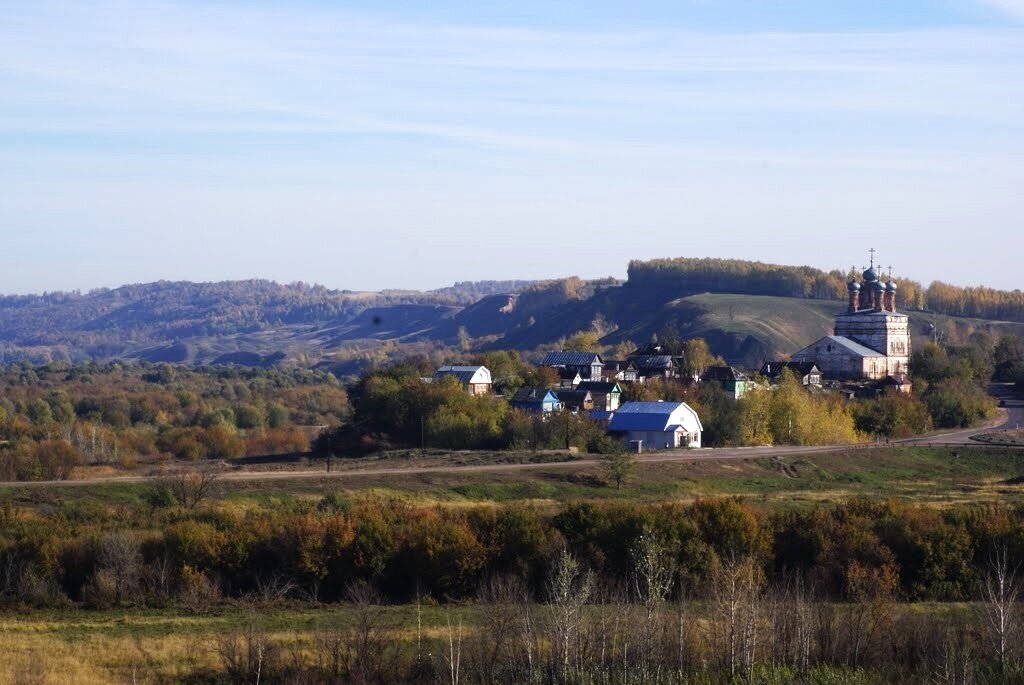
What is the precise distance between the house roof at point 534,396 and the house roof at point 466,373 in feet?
11.2

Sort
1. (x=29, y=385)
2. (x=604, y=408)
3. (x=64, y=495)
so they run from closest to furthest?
(x=64, y=495) → (x=604, y=408) → (x=29, y=385)

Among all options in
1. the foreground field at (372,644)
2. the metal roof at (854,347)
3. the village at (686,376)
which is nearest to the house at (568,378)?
the village at (686,376)

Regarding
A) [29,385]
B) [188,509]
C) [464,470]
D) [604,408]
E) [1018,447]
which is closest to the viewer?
[188,509]

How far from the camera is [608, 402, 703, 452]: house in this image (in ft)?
196

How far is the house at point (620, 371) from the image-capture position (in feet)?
260

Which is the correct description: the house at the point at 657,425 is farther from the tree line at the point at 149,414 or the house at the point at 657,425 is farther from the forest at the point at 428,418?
the tree line at the point at 149,414

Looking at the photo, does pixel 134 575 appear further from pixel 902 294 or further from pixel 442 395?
pixel 902 294

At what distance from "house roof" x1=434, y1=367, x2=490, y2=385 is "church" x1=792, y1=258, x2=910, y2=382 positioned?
2463 centimetres

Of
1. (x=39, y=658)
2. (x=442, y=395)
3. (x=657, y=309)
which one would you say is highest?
(x=657, y=309)

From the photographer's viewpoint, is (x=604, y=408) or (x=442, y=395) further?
(x=604, y=408)

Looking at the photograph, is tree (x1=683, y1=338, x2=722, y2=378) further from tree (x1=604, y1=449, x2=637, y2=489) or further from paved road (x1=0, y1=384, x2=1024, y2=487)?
tree (x1=604, y1=449, x2=637, y2=489)

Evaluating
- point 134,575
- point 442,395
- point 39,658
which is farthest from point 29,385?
point 39,658

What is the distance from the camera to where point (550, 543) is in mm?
33656

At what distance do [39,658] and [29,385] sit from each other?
89392 millimetres
